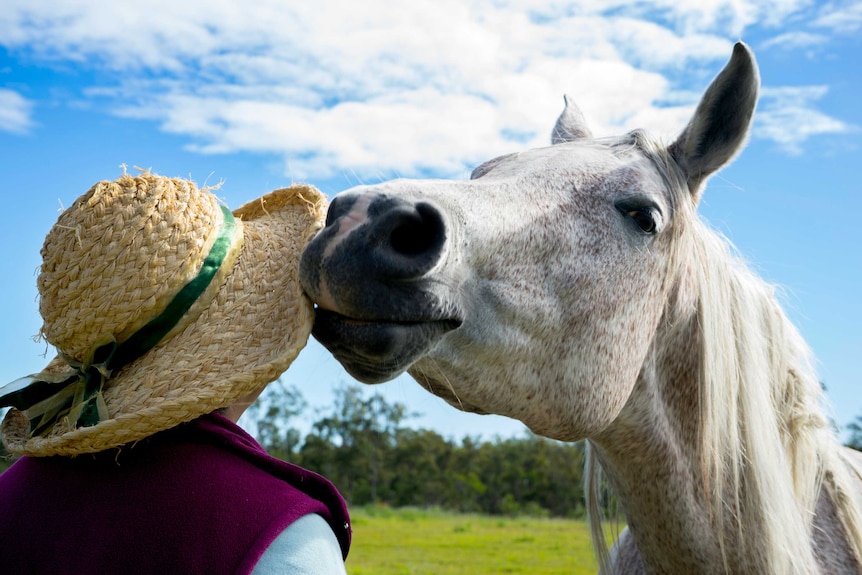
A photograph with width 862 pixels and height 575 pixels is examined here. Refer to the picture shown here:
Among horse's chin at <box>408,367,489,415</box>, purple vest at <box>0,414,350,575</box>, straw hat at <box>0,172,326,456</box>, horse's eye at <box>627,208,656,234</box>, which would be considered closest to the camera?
purple vest at <box>0,414,350,575</box>

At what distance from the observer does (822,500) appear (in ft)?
8.36

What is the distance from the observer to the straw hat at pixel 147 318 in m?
1.51

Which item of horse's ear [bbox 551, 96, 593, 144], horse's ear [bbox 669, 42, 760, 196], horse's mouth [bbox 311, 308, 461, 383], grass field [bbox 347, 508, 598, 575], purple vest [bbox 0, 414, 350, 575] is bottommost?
grass field [bbox 347, 508, 598, 575]

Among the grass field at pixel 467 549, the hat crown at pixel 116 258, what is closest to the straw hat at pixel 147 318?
the hat crown at pixel 116 258

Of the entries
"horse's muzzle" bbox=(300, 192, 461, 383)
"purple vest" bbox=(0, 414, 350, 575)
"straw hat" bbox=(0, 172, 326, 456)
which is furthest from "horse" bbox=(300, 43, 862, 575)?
"purple vest" bbox=(0, 414, 350, 575)

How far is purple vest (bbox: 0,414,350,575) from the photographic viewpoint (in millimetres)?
1351

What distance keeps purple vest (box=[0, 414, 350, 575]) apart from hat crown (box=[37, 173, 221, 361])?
0.92 feet

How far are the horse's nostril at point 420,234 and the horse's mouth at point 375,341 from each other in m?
0.19

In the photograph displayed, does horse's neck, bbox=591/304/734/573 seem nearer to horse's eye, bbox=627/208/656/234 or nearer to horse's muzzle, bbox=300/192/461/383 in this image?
horse's eye, bbox=627/208/656/234

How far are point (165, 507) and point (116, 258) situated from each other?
1.81 ft

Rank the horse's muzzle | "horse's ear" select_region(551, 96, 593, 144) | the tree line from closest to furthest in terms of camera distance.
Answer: the horse's muzzle, "horse's ear" select_region(551, 96, 593, 144), the tree line

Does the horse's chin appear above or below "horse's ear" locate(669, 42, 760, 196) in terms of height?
below

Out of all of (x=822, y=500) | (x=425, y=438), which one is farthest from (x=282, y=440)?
(x=822, y=500)

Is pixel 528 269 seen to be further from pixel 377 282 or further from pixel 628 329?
pixel 377 282
